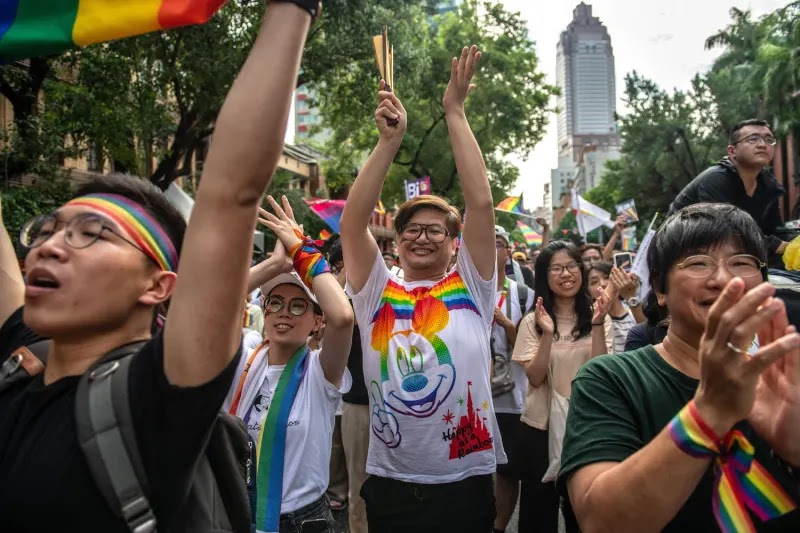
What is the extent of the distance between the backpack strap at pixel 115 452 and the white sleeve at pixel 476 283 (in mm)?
1900

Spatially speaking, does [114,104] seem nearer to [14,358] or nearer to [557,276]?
[557,276]

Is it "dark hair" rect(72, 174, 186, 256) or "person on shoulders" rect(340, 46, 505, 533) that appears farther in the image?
"person on shoulders" rect(340, 46, 505, 533)

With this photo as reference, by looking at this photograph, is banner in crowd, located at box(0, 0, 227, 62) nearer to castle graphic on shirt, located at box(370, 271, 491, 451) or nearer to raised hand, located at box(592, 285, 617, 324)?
castle graphic on shirt, located at box(370, 271, 491, 451)

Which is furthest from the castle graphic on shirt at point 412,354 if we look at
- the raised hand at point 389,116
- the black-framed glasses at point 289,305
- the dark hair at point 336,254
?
the dark hair at point 336,254

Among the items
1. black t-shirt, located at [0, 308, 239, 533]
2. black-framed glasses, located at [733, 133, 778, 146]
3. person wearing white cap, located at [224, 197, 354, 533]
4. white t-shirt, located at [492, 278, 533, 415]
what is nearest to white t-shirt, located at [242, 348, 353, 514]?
person wearing white cap, located at [224, 197, 354, 533]

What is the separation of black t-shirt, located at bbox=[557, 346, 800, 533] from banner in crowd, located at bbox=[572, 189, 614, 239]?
40.9ft

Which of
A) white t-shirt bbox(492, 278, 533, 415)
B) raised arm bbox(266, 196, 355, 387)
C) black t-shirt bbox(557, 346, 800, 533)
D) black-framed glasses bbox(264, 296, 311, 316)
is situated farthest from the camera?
white t-shirt bbox(492, 278, 533, 415)

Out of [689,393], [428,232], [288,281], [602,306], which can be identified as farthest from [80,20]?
[602,306]

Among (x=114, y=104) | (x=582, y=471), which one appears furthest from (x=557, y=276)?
(x=114, y=104)

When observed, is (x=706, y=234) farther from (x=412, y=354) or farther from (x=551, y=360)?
(x=551, y=360)

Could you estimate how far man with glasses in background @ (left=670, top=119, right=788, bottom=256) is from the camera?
409 cm

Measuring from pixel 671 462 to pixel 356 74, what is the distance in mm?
15956

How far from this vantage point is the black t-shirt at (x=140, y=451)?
1327 mm

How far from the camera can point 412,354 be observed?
294 centimetres
